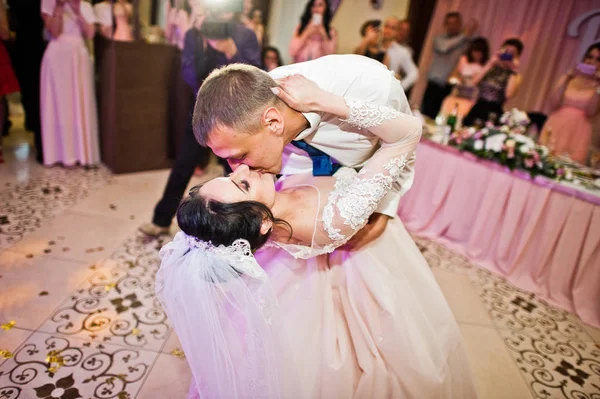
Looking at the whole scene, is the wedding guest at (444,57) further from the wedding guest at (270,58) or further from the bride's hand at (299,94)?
the bride's hand at (299,94)

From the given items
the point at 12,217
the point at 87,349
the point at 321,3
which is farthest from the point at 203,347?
the point at 321,3

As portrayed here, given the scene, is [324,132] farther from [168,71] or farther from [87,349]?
[168,71]

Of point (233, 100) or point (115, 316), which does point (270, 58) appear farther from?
point (233, 100)

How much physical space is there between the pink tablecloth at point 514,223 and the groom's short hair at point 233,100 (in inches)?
90.9

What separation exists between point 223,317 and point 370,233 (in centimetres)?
65

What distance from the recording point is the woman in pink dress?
3803 millimetres

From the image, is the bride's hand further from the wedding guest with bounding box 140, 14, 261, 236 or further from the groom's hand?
the wedding guest with bounding box 140, 14, 261, 236

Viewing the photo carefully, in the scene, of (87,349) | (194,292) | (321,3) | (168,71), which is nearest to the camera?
(194,292)

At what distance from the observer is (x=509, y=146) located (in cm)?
264

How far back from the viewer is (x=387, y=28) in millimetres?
4512

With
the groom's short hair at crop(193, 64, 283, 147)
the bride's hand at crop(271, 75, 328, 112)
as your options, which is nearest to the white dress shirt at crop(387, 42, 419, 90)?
the bride's hand at crop(271, 75, 328, 112)

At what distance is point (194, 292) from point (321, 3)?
4.33 meters

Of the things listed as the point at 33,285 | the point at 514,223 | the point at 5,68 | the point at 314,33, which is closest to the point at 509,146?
the point at 514,223

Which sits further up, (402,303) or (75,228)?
(402,303)
